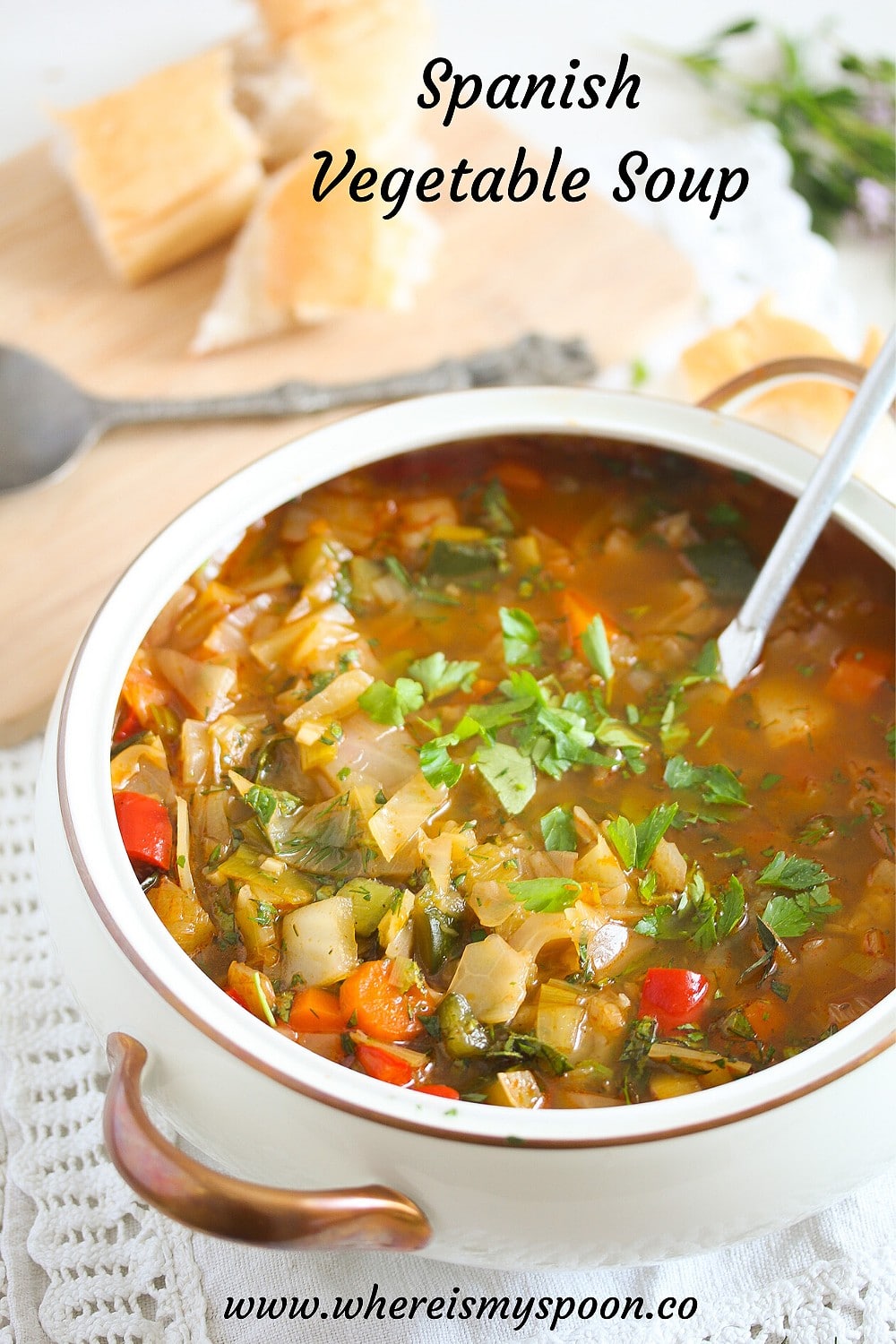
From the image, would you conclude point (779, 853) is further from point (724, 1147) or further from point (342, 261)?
point (342, 261)

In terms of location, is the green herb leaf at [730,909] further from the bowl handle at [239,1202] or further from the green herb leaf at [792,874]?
the bowl handle at [239,1202]

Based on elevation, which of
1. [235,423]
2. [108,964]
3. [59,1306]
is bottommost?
[59,1306]

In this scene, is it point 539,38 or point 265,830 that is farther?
point 539,38

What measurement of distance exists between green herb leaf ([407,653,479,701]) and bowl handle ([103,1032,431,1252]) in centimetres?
84

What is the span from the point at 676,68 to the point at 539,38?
0.44m

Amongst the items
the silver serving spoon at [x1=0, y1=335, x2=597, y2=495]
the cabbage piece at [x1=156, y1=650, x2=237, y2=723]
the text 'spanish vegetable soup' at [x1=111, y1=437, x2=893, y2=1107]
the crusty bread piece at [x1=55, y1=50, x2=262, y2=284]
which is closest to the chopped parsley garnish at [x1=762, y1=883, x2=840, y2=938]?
the text 'spanish vegetable soup' at [x1=111, y1=437, x2=893, y2=1107]

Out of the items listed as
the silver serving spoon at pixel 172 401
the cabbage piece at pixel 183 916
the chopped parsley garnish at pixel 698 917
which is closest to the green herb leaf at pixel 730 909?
the chopped parsley garnish at pixel 698 917

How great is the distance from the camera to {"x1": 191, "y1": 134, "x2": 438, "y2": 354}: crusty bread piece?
3.07m

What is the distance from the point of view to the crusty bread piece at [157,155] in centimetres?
315

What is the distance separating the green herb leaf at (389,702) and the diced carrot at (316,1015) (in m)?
0.47

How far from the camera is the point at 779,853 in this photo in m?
1.93

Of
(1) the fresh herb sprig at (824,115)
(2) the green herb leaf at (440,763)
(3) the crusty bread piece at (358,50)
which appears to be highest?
(3) the crusty bread piece at (358,50)

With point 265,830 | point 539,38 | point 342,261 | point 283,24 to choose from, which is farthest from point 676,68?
point 265,830

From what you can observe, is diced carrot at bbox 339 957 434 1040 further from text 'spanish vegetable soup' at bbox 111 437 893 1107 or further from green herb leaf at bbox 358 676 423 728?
green herb leaf at bbox 358 676 423 728
